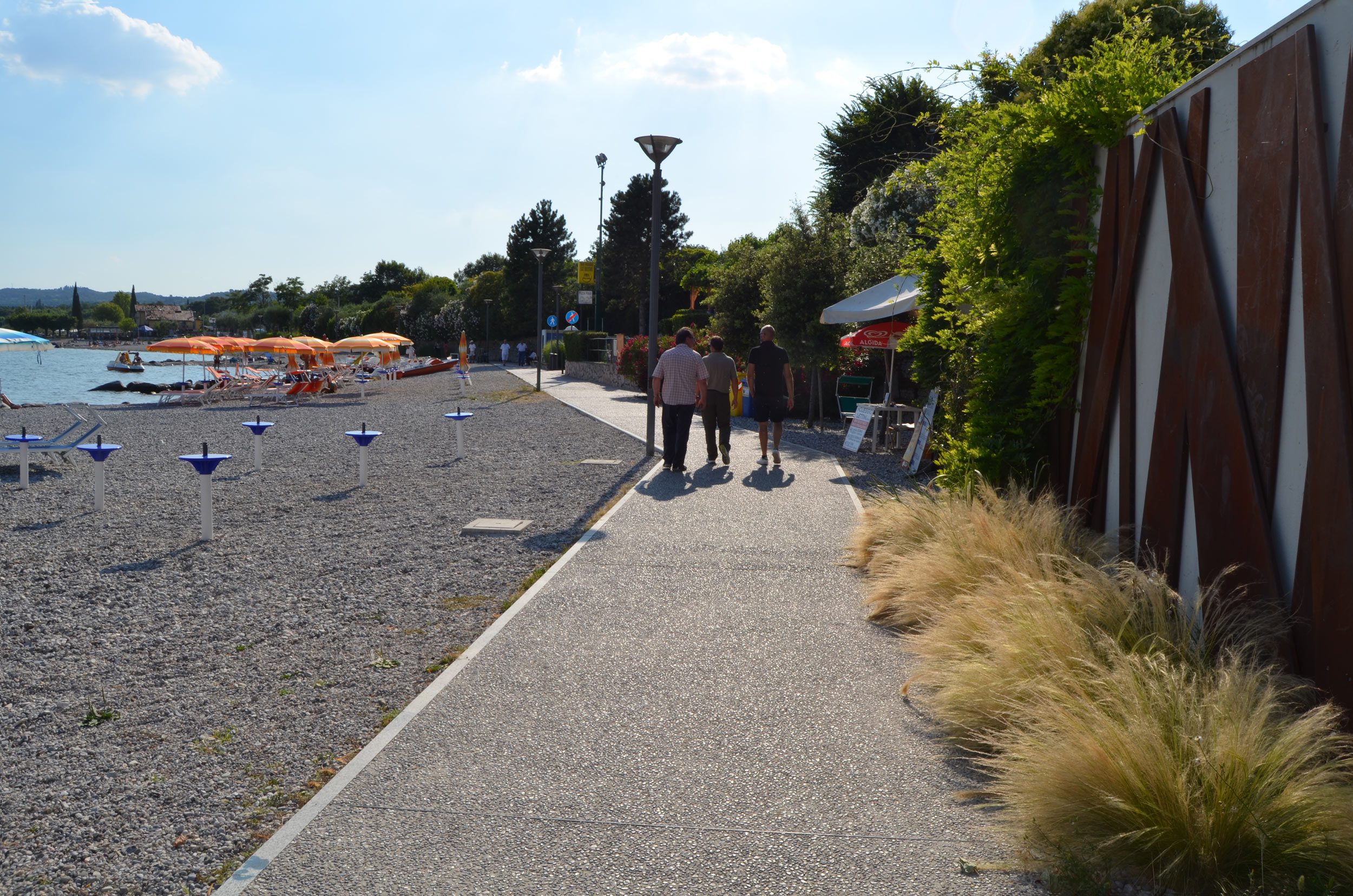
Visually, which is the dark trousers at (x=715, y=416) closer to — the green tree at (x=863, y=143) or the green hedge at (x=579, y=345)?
the green tree at (x=863, y=143)

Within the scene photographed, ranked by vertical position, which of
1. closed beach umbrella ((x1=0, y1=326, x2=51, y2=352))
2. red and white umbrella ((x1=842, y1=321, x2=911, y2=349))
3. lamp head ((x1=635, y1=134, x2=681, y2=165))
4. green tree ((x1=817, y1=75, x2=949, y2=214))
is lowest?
closed beach umbrella ((x1=0, y1=326, x2=51, y2=352))

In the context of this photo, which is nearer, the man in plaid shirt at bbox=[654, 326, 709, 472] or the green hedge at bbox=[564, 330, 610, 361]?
the man in plaid shirt at bbox=[654, 326, 709, 472]

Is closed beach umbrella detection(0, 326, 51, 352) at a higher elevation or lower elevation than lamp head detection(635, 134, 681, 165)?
lower

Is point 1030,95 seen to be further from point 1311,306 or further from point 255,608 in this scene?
point 255,608

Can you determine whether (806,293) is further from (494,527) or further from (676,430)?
(494,527)

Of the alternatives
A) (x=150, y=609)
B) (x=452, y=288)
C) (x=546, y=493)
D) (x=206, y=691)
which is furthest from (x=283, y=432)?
(x=452, y=288)

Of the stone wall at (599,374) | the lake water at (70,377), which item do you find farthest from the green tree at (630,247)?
the lake water at (70,377)

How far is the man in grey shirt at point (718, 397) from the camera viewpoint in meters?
14.0

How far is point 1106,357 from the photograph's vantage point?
6184mm

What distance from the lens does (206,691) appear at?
5.02 metres

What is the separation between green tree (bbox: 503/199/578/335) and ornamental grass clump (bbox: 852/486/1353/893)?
8188 centimetres

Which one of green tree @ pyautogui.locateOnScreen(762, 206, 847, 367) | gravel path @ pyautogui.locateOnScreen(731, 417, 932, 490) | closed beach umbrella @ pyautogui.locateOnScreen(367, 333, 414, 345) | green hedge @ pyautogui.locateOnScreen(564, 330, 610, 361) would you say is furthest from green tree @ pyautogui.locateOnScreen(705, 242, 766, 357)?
closed beach umbrella @ pyautogui.locateOnScreen(367, 333, 414, 345)

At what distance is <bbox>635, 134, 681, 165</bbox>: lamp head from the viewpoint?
14.1 meters

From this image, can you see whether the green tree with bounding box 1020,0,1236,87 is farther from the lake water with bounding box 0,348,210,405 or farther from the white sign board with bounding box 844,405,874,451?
the lake water with bounding box 0,348,210,405
